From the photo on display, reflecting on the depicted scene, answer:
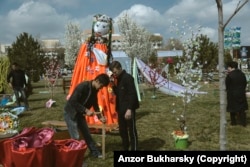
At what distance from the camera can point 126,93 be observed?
6613mm

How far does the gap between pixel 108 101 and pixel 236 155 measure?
5.74 meters

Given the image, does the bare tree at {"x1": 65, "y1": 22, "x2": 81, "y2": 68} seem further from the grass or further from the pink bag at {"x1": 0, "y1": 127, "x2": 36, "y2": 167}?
the pink bag at {"x1": 0, "y1": 127, "x2": 36, "y2": 167}

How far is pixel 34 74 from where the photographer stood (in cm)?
3866

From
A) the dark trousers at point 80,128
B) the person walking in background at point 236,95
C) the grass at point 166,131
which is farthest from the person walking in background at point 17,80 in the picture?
the dark trousers at point 80,128

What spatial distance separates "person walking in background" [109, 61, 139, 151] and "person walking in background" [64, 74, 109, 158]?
0.41 m

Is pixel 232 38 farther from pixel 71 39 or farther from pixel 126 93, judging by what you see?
pixel 71 39

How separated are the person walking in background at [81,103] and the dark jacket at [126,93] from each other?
0.42 metres

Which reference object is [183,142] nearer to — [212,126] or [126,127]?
[126,127]

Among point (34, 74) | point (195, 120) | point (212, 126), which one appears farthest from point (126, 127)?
point (34, 74)

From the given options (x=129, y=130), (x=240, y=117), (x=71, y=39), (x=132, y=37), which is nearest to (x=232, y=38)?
(x=240, y=117)

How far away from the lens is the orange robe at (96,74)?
9234 mm

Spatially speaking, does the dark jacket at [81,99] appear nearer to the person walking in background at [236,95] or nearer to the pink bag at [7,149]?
the pink bag at [7,149]

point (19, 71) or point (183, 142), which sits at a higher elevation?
point (19, 71)

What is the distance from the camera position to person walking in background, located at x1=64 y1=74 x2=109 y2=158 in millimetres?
6242
